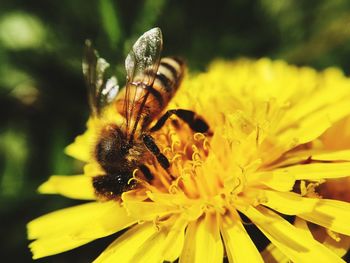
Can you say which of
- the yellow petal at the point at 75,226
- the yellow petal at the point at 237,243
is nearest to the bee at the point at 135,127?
the yellow petal at the point at 75,226

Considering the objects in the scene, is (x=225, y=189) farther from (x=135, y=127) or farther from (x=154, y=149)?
(x=135, y=127)

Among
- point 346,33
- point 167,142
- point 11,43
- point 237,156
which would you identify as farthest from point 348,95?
point 11,43

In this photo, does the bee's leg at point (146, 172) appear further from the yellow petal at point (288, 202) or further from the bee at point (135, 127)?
the yellow petal at point (288, 202)

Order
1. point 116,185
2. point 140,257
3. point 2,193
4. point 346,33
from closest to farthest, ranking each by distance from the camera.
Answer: point 140,257, point 116,185, point 2,193, point 346,33

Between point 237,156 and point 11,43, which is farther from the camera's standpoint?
point 11,43

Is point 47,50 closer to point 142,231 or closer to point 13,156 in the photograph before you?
point 13,156

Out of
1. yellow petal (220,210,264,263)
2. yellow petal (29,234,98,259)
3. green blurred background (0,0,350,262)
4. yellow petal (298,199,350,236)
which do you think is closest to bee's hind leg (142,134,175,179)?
yellow petal (220,210,264,263)

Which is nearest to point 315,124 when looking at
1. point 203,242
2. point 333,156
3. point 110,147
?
point 333,156
